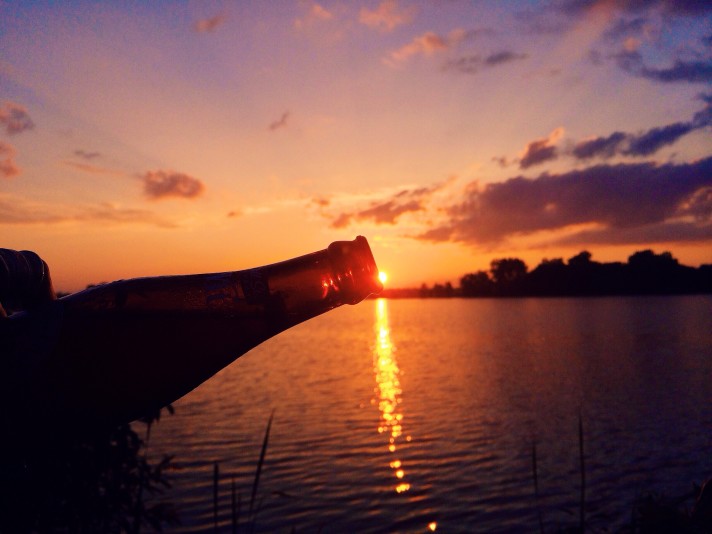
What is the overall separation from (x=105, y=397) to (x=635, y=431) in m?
30.8

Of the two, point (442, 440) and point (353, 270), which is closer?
point (353, 270)

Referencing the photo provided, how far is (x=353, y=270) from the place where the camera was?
1.31 meters

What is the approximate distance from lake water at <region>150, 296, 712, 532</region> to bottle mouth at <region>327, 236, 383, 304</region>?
5062mm

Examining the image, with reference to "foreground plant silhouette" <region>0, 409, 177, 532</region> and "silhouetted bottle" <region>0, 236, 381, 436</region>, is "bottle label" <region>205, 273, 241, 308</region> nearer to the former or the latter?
"silhouetted bottle" <region>0, 236, 381, 436</region>

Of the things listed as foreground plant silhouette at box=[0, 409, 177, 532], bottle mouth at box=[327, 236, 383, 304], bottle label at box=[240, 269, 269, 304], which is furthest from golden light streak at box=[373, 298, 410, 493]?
foreground plant silhouette at box=[0, 409, 177, 532]

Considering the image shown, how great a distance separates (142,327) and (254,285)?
0.77 feet

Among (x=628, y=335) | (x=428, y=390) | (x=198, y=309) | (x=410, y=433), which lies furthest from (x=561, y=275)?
(x=198, y=309)

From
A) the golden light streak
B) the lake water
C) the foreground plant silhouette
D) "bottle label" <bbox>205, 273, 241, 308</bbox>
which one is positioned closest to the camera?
"bottle label" <bbox>205, 273, 241, 308</bbox>

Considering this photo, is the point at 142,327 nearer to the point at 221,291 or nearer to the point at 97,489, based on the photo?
the point at 221,291

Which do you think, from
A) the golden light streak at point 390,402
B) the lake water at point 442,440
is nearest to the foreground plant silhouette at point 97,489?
the lake water at point 442,440

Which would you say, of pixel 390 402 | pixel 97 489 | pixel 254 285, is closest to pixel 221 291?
pixel 254 285

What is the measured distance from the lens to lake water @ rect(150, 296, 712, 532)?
18.0 m

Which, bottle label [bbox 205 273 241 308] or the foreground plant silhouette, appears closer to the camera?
bottle label [bbox 205 273 241 308]

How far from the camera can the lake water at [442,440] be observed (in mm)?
18031
